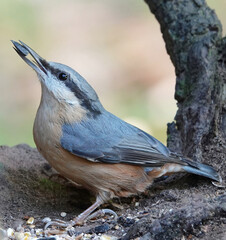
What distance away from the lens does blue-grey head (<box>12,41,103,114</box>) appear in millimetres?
4926

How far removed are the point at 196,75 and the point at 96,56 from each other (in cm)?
538

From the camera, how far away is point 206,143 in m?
5.45

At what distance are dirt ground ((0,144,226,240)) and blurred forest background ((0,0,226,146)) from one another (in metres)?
3.15

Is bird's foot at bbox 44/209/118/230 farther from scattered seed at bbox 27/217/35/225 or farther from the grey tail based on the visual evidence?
the grey tail

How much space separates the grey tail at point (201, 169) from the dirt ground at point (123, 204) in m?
0.11

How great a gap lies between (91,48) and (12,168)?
232 inches

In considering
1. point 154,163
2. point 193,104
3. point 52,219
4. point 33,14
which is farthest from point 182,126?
point 33,14

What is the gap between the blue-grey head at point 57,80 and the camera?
493 cm

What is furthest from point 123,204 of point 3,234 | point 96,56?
point 96,56

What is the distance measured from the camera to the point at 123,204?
17.5ft

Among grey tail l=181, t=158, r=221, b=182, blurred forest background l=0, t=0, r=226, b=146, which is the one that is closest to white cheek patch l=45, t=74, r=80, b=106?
grey tail l=181, t=158, r=221, b=182

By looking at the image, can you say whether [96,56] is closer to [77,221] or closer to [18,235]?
[77,221]

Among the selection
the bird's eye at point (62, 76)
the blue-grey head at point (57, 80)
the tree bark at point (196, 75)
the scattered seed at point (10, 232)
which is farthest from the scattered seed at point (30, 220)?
the tree bark at point (196, 75)

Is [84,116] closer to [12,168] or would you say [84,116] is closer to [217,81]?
[12,168]
